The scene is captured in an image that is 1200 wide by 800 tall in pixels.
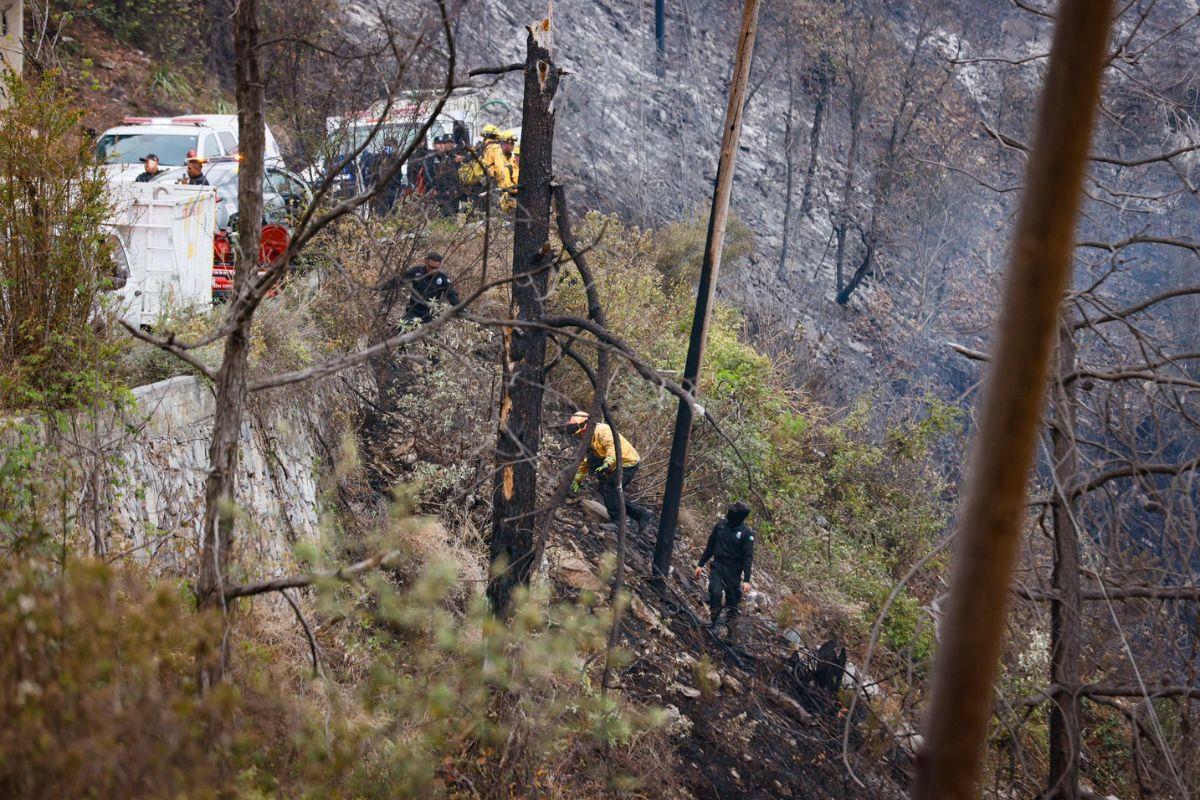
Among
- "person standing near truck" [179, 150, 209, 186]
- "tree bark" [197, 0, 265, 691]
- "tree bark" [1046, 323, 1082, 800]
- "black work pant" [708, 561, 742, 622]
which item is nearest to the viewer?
"tree bark" [197, 0, 265, 691]

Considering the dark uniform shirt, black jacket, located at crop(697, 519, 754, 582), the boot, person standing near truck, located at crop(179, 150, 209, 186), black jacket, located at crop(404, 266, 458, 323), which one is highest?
the dark uniform shirt

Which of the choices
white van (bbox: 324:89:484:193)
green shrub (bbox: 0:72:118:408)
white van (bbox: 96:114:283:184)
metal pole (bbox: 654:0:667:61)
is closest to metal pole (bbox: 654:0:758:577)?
white van (bbox: 324:89:484:193)

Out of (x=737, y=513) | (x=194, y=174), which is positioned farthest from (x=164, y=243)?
(x=737, y=513)

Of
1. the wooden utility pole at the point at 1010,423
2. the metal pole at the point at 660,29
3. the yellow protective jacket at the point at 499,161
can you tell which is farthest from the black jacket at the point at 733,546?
the metal pole at the point at 660,29

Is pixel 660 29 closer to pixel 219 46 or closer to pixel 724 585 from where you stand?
pixel 219 46

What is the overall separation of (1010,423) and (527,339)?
15.8 feet

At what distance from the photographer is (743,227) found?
66.7 ft

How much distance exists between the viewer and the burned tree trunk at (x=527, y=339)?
611 cm

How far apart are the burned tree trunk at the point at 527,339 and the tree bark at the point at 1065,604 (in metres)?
3.11

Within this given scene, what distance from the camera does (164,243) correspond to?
8008mm

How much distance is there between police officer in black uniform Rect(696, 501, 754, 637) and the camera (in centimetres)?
988

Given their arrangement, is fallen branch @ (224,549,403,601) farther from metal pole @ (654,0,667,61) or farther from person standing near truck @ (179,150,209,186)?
metal pole @ (654,0,667,61)

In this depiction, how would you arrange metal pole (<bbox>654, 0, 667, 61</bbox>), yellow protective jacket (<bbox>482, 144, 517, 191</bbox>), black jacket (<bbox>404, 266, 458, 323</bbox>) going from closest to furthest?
black jacket (<bbox>404, 266, 458, 323</bbox>)
yellow protective jacket (<bbox>482, 144, 517, 191</bbox>)
metal pole (<bbox>654, 0, 667, 61</bbox>)

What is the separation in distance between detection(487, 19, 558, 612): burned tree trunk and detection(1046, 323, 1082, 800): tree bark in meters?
3.11
